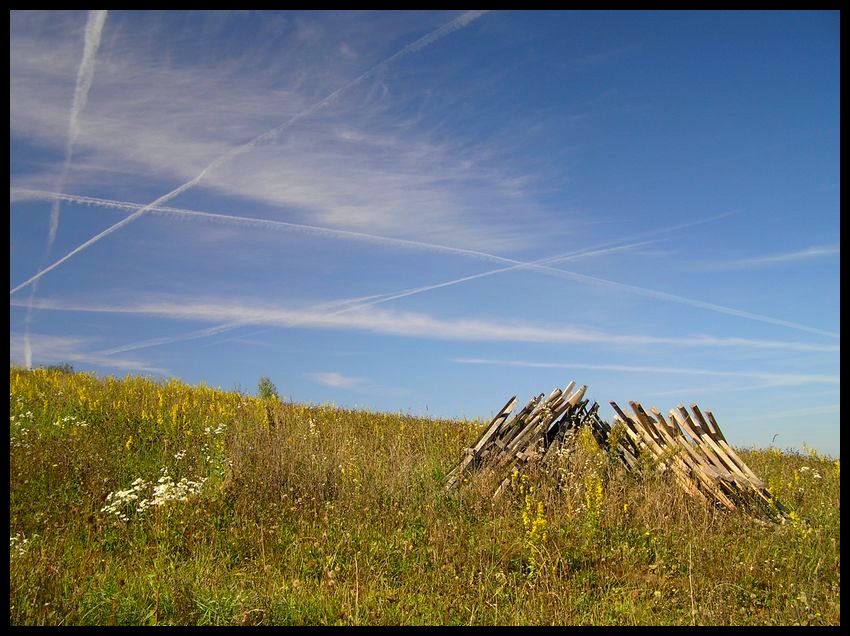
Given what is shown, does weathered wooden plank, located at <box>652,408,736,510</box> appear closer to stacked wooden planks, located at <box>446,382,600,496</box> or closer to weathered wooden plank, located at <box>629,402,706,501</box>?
weathered wooden plank, located at <box>629,402,706,501</box>

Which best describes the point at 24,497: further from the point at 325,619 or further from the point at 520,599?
the point at 520,599

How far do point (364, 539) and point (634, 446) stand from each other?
195 inches

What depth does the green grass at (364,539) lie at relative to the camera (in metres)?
5.27

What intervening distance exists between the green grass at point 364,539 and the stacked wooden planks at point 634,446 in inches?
15.1

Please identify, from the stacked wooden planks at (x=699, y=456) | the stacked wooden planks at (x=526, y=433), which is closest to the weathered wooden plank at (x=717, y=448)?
the stacked wooden planks at (x=699, y=456)

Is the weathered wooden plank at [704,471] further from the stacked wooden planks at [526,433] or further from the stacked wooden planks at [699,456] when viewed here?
the stacked wooden planks at [526,433]

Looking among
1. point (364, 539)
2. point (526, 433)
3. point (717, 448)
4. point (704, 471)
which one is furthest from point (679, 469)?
point (364, 539)

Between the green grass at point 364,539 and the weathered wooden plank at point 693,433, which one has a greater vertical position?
the weathered wooden plank at point 693,433

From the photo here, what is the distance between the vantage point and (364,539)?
22.9 feet

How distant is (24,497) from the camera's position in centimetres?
835

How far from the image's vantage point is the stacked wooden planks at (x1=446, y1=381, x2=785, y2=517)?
8578 millimetres

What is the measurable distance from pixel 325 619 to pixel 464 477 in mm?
4164

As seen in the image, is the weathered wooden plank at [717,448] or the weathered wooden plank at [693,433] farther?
the weathered wooden plank at [693,433]

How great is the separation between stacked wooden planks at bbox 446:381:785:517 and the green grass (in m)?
0.38
